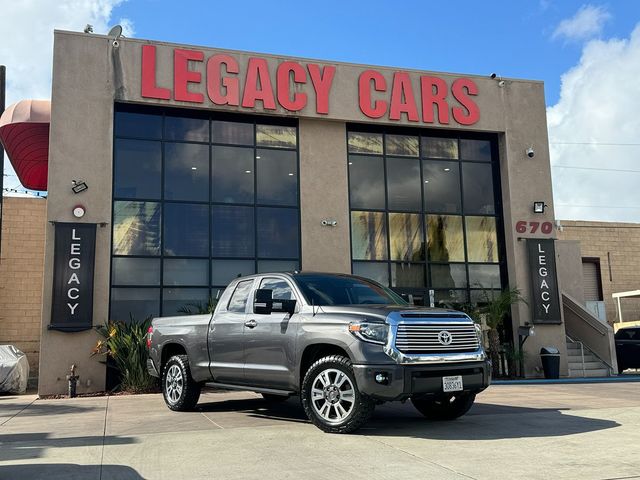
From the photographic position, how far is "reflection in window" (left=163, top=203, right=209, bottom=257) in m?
15.9

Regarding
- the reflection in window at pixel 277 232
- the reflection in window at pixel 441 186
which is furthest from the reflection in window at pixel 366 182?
the reflection in window at pixel 277 232

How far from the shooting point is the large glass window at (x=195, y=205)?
15.5 metres

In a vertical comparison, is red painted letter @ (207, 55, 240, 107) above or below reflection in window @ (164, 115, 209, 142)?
above

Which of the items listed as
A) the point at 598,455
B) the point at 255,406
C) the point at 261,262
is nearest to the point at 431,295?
the point at 261,262

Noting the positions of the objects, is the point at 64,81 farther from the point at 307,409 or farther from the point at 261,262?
the point at 307,409

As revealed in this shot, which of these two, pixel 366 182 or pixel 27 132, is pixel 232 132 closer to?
pixel 366 182

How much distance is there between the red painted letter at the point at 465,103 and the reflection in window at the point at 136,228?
29.3 ft

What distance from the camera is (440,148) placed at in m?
18.8

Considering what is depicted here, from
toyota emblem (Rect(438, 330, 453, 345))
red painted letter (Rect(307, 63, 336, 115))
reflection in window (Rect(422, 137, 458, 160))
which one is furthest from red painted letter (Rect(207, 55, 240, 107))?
toyota emblem (Rect(438, 330, 453, 345))

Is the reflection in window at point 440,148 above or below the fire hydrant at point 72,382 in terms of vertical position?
above

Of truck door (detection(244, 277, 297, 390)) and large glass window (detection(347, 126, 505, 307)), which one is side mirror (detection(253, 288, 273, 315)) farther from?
large glass window (detection(347, 126, 505, 307))

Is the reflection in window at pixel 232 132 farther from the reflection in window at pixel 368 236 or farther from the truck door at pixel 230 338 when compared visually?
the truck door at pixel 230 338

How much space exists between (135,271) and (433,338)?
10.1 metres

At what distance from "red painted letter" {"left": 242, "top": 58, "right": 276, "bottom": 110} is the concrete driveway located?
8877mm
